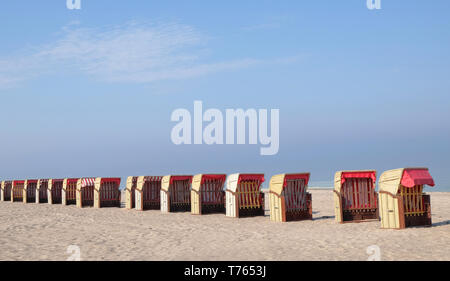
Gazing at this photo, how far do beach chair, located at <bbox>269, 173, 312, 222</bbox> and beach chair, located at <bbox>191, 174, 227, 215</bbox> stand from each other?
4151mm

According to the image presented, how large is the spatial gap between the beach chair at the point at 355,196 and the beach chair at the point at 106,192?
1492cm

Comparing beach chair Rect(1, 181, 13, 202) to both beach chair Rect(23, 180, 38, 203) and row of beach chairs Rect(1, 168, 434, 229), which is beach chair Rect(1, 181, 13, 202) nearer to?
beach chair Rect(23, 180, 38, 203)

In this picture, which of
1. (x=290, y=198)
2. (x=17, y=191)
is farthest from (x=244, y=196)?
(x=17, y=191)

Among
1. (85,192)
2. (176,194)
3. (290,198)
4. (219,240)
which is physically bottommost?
(219,240)

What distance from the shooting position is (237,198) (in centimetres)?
1991

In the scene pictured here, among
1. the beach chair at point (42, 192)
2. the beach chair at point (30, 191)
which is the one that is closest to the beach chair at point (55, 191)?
the beach chair at point (42, 192)

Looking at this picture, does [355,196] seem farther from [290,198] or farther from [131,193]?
[131,193]

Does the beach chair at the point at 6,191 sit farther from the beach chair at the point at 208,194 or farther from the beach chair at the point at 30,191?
the beach chair at the point at 208,194

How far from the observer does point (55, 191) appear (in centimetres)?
3200

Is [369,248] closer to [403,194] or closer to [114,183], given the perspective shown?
[403,194]

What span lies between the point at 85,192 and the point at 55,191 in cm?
428

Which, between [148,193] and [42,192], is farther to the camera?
[42,192]

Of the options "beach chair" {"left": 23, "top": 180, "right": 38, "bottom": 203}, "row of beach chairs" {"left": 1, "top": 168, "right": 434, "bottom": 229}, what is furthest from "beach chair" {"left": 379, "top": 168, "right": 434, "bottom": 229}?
"beach chair" {"left": 23, "top": 180, "right": 38, "bottom": 203}
